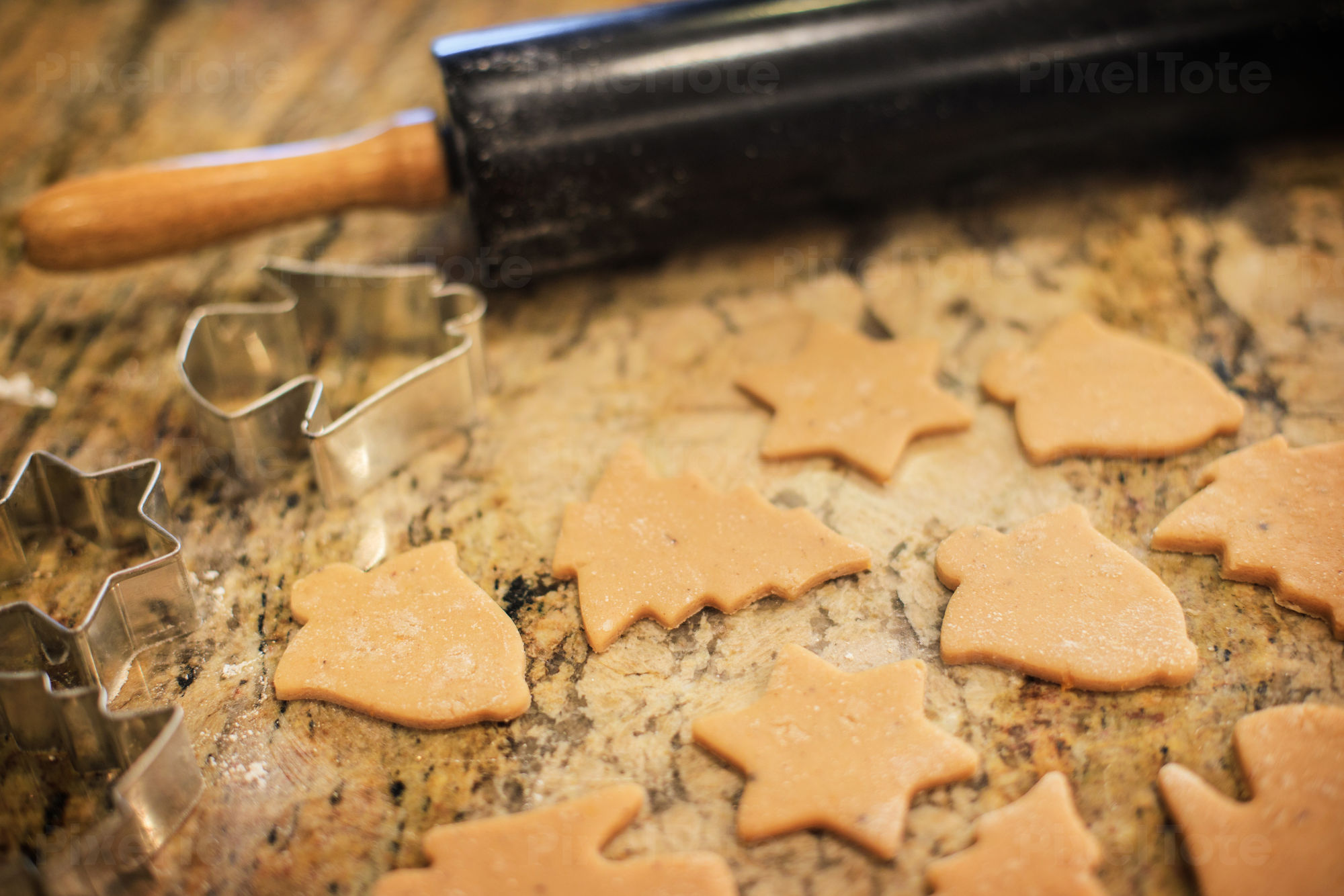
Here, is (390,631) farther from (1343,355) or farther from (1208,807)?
(1343,355)

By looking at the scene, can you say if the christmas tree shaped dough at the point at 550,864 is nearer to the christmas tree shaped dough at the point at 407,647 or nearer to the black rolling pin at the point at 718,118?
the christmas tree shaped dough at the point at 407,647

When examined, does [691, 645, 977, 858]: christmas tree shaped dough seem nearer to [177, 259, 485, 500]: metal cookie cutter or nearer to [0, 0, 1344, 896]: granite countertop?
[0, 0, 1344, 896]: granite countertop

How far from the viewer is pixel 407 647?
1065 millimetres

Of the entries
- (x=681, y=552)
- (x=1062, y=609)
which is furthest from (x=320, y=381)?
(x=1062, y=609)

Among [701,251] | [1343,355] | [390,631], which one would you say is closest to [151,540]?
[390,631]

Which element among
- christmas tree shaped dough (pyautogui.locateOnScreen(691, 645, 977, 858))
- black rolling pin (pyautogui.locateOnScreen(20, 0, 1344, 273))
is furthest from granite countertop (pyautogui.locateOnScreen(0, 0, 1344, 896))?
black rolling pin (pyautogui.locateOnScreen(20, 0, 1344, 273))

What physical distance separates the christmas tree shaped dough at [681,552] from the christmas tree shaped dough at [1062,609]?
129 mm

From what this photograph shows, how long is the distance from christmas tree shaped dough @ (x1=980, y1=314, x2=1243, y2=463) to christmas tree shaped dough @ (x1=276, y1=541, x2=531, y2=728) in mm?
721

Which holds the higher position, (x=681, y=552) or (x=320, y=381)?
(x=320, y=381)

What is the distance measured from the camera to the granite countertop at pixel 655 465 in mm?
970

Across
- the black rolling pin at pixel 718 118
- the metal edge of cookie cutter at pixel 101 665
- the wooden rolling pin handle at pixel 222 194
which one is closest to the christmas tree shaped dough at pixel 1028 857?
the metal edge of cookie cutter at pixel 101 665

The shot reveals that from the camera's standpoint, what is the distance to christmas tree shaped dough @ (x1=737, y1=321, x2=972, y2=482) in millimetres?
1286

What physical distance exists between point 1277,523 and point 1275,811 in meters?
0.37

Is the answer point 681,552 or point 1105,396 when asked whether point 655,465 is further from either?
point 1105,396
